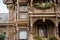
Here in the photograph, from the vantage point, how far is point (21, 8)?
2900cm

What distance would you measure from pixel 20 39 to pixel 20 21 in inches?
83.8

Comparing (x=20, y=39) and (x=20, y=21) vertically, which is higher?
(x=20, y=21)

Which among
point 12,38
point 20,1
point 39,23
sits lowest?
point 12,38

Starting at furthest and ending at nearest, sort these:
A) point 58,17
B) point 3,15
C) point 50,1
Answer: point 3,15, point 50,1, point 58,17

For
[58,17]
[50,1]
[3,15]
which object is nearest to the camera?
[58,17]

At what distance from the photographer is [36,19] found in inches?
1089

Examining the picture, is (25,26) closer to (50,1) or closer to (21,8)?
(21,8)

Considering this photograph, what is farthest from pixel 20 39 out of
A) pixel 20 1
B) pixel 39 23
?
pixel 20 1

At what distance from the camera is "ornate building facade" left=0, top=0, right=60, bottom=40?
27.6 m

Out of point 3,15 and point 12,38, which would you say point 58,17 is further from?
point 3,15

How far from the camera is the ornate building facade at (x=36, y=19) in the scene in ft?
90.6

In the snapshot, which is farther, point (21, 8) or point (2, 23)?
point (2, 23)

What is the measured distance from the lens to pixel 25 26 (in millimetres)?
28438

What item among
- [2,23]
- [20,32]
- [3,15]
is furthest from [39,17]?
[3,15]
